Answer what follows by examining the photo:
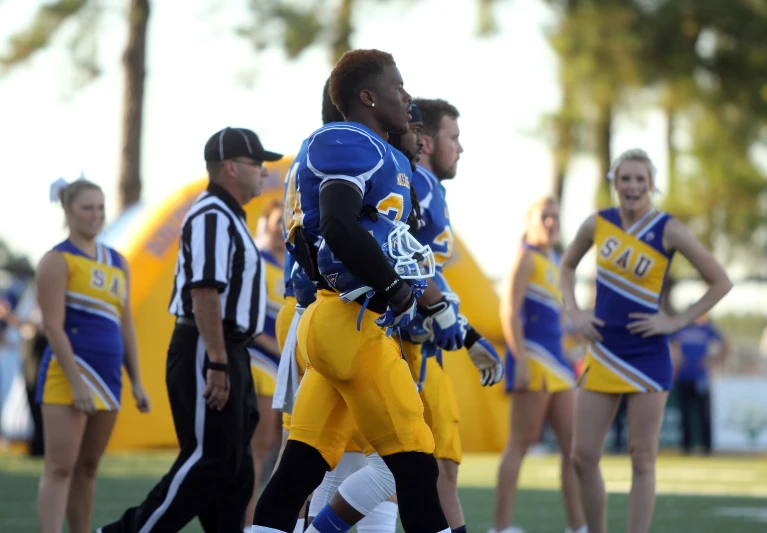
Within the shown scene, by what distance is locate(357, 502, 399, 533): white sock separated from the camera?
556cm

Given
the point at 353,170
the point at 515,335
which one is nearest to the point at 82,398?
the point at 353,170

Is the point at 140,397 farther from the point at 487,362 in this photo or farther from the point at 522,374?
the point at 522,374

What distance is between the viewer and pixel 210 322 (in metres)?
5.87

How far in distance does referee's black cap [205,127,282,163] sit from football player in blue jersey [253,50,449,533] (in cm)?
152

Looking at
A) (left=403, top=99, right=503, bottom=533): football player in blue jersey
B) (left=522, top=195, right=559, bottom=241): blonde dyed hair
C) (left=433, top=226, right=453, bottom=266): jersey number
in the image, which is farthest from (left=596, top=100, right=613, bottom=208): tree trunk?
(left=433, top=226, right=453, bottom=266): jersey number

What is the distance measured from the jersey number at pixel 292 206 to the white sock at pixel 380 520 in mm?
1253

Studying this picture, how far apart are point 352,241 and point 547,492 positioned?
7963mm

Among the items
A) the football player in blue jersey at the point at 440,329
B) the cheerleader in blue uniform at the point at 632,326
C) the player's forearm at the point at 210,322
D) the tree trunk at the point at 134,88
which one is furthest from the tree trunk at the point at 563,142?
the player's forearm at the point at 210,322

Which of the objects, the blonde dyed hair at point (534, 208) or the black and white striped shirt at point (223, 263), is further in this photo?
the blonde dyed hair at point (534, 208)

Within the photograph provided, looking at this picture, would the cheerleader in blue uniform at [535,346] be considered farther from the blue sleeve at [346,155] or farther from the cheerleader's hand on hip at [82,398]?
the blue sleeve at [346,155]

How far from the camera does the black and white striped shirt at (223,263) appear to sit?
596 centimetres

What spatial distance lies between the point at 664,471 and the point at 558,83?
35.0 feet

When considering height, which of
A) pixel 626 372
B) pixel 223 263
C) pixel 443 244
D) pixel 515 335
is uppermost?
pixel 443 244

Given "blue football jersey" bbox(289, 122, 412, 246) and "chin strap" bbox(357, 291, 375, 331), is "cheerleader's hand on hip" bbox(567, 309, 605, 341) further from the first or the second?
"chin strap" bbox(357, 291, 375, 331)
